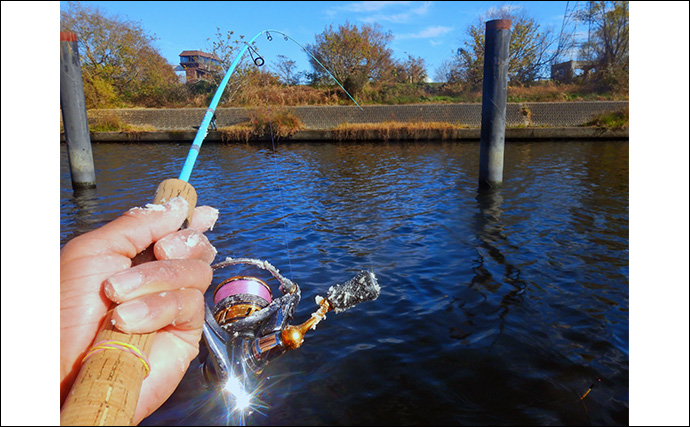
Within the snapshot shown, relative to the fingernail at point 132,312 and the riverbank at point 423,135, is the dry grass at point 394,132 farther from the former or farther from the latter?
the fingernail at point 132,312

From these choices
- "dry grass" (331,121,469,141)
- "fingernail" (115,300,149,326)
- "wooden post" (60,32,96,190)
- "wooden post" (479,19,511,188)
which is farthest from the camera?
"dry grass" (331,121,469,141)

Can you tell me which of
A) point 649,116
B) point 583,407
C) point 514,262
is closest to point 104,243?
point 649,116

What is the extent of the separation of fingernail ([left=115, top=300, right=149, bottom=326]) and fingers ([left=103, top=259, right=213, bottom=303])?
0.06 metres

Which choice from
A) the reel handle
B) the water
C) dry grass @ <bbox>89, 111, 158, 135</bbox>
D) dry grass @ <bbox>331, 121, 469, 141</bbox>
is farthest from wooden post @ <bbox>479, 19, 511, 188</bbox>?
dry grass @ <bbox>89, 111, 158, 135</bbox>

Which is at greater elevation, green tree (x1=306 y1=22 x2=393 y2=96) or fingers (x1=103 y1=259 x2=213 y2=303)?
green tree (x1=306 y1=22 x2=393 y2=96)

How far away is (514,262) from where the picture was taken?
5598mm

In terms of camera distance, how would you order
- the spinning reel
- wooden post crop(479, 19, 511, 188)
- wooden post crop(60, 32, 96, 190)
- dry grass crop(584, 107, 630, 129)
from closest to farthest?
1. the spinning reel
2. wooden post crop(479, 19, 511, 188)
3. wooden post crop(60, 32, 96, 190)
4. dry grass crop(584, 107, 630, 129)

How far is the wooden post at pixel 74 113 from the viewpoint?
10102 millimetres

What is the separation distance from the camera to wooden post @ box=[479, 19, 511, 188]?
30.9 feet

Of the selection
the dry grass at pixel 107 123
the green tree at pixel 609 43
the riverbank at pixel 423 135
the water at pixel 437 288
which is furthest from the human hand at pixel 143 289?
the green tree at pixel 609 43

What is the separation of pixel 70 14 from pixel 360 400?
97.9ft

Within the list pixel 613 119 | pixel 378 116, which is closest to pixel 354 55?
pixel 378 116

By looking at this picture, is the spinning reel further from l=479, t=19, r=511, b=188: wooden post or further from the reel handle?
l=479, t=19, r=511, b=188: wooden post

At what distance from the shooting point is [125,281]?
158 cm
